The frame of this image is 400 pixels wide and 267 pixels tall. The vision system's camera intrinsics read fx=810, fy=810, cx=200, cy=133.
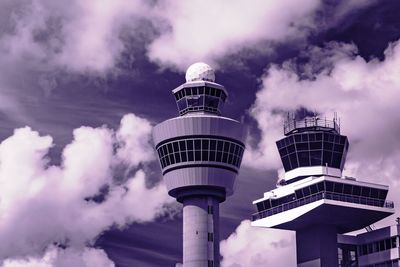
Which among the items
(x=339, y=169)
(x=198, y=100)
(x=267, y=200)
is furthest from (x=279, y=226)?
(x=198, y=100)

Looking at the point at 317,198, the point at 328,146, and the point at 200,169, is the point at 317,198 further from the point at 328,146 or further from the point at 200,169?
the point at 200,169

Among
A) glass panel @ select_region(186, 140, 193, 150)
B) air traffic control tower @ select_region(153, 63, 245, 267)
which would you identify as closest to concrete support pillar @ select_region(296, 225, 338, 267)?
air traffic control tower @ select_region(153, 63, 245, 267)

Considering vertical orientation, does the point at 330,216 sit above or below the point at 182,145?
below

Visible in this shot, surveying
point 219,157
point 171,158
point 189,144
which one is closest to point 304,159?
point 219,157

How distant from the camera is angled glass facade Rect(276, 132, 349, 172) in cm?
14362

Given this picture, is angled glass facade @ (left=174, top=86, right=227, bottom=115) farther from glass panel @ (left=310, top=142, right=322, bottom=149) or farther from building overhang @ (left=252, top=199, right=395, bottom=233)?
building overhang @ (left=252, top=199, right=395, bottom=233)

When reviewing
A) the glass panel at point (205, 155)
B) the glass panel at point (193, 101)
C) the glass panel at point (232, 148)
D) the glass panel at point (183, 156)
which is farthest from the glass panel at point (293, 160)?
the glass panel at point (193, 101)

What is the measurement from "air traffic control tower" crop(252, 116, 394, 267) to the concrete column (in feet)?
29.1

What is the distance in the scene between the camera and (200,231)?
152 meters

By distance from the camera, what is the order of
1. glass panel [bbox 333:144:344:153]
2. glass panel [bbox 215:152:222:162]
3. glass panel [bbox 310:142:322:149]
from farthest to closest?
glass panel [bbox 215:152:222:162] < glass panel [bbox 333:144:344:153] < glass panel [bbox 310:142:322:149]

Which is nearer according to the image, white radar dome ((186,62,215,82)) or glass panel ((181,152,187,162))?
glass panel ((181,152,187,162))

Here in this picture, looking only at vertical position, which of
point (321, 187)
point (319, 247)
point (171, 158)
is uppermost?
point (171, 158)

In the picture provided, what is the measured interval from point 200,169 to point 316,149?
23238mm

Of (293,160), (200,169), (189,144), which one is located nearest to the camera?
(293,160)
